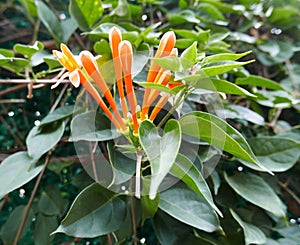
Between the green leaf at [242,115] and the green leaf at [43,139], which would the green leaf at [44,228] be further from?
the green leaf at [242,115]

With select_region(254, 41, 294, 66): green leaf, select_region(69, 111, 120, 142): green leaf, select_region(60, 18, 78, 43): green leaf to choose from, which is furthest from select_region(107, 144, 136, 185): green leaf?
select_region(254, 41, 294, 66): green leaf

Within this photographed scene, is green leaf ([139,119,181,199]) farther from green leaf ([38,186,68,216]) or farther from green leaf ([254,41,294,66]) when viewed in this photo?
green leaf ([254,41,294,66])

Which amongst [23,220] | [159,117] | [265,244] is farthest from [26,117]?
[265,244]

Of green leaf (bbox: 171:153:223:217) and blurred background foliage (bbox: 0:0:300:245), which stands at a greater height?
green leaf (bbox: 171:153:223:217)

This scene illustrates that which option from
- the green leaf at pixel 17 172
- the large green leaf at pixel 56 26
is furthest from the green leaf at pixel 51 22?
the green leaf at pixel 17 172

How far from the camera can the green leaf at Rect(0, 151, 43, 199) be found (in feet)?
1.47

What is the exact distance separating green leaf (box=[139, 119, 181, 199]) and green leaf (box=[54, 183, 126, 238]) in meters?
0.12

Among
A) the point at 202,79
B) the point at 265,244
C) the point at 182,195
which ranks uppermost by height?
the point at 202,79

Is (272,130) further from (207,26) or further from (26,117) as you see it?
(26,117)

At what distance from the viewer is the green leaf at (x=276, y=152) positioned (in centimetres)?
52

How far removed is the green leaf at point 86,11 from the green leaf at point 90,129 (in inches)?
7.8

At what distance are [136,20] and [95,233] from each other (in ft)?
1.28

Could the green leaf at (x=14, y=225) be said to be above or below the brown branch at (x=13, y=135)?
below

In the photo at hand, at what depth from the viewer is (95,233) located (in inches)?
16.5
